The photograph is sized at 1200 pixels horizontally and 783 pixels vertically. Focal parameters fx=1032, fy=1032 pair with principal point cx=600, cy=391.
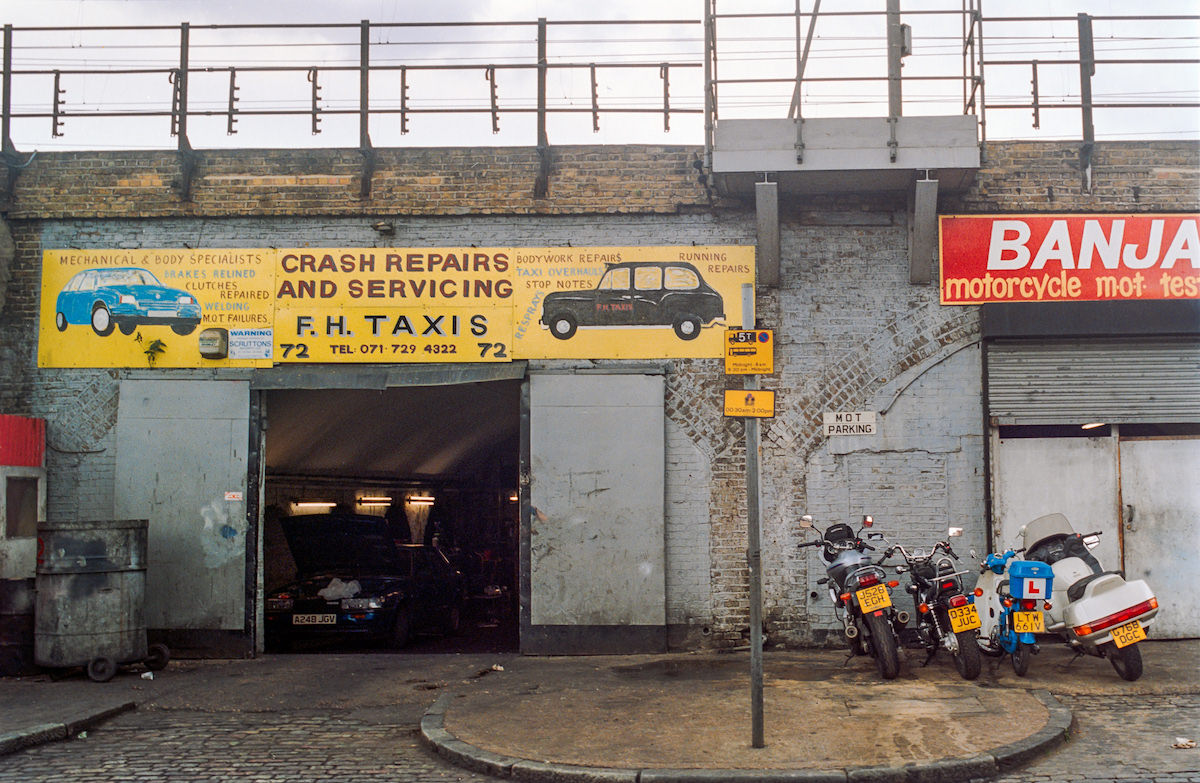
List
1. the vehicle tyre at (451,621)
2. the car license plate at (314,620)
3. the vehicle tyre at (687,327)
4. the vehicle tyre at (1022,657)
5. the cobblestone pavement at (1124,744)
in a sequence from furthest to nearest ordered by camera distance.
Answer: the vehicle tyre at (451,621) → the car license plate at (314,620) → the vehicle tyre at (687,327) → the vehicle tyre at (1022,657) → the cobblestone pavement at (1124,744)

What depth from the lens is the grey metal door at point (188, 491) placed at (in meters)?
11.2

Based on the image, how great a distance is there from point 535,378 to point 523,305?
829 mm

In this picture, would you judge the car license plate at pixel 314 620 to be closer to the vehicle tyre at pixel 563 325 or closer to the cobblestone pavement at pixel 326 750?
the cobblestone pavement at pixel 326 750

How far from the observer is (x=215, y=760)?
711 cm

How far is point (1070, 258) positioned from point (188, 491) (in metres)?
9.99

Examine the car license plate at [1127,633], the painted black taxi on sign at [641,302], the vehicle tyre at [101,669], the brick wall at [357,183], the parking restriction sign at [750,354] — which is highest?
the brick wall at [357,183]

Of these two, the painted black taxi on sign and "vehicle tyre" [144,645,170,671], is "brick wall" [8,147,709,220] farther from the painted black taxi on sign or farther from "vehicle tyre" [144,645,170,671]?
"vehicle tyre" [144,645,170,671]

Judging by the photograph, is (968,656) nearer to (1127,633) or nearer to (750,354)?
(1127,633)

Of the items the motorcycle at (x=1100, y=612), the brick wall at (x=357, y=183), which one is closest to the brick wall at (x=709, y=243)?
the brick wall at (x=357, y=183)

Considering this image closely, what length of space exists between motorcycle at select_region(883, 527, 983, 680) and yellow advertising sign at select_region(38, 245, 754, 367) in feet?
10.4

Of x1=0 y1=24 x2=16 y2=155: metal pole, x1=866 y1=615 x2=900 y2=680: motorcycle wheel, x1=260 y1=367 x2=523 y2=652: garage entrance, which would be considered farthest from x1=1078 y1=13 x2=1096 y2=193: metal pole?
x1=0 y1=24 x2=16 y2=155: metal pole

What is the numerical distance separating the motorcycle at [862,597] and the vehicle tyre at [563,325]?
3331 millimetres

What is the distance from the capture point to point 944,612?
9445mm

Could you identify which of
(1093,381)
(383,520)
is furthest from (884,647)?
(383,520)
